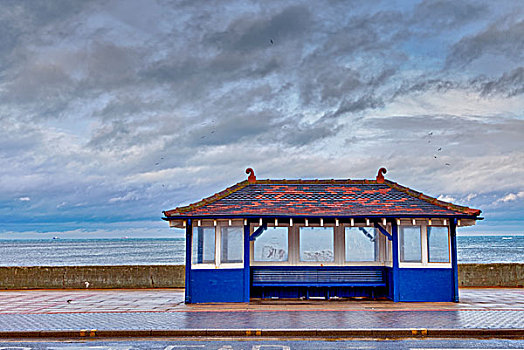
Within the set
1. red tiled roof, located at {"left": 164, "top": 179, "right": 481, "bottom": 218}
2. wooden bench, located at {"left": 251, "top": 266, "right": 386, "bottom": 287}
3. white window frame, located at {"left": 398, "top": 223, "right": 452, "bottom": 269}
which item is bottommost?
wooden bench, located at {"left": 251, "top": 266, "right": 386, "bottom": 287}

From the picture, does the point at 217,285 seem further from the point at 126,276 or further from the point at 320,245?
the point at 126,276

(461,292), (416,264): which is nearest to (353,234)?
(416,264)

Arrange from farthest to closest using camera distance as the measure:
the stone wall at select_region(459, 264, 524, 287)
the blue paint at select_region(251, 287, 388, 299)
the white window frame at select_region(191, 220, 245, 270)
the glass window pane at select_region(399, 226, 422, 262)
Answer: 1. the stone wall at select_region(459, 264, 524, 287)
2. the blue paint at select_region(251, 287, 388, 299)
3. the glass window pane at select_region(399, 226, 422, 262)
4. the white window frame at select_region(191, 220, 245, 270)

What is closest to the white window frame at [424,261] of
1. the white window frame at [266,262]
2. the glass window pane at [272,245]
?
the white window frame at [266,262]

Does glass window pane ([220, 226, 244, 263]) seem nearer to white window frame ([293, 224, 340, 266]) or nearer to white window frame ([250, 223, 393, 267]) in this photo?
white window frame ([250, 223, 393, 267])

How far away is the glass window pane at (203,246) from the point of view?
56.1 ft

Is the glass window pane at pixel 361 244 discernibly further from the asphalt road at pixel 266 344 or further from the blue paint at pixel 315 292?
the asphalt road at pixel 266 344

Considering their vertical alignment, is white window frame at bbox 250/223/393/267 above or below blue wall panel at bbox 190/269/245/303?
above

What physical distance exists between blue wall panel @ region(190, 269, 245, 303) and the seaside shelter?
0.10 feet

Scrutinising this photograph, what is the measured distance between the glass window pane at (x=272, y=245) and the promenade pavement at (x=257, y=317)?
1605 millimetres

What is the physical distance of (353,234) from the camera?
719 inches

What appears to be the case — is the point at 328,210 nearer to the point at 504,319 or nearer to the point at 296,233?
the point at 296,233

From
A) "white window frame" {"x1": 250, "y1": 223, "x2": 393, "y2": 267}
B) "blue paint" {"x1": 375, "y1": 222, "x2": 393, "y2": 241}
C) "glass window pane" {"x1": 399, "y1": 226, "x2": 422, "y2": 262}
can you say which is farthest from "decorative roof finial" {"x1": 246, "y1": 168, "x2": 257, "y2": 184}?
"glass window pane" {"x1": 399, "y1": 226, "x2": 422, "y2": 262}

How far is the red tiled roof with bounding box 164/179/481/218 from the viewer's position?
1684 cm
